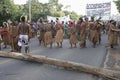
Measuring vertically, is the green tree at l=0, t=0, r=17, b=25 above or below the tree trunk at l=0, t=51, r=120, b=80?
above

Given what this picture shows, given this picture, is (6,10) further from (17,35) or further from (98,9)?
(17,35)

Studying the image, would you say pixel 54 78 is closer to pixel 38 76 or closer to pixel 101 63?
pixel 38 76

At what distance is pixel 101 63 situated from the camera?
13.5 metres

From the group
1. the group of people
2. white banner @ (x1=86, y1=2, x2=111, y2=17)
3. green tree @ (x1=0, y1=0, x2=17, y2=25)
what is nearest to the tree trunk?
the group of people

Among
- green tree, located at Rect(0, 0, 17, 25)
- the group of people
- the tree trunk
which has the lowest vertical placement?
the tree trunk

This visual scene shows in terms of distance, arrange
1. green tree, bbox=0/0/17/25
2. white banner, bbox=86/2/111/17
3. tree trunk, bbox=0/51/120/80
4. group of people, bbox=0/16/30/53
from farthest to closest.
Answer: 1. white banner, bbox=86/2/111/17
2. green tree, bbox=0/0/17/25
3. group of people, bbox=0/16/30/53
4. tree trunk, bbox=0/51/120/80

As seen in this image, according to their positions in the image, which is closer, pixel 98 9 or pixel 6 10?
pixel 6 10

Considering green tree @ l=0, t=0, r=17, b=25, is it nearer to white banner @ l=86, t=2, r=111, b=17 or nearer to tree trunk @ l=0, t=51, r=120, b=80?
white banner @ l=86, t=2, r=111, b=17

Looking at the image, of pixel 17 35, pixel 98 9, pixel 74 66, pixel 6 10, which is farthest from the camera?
pixel 98 9

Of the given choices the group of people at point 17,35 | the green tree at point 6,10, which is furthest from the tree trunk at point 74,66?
the green tree at point 6,10

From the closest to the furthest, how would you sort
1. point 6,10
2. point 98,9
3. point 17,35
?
1. point 17,35
2. point 6,10
3. point 98,9

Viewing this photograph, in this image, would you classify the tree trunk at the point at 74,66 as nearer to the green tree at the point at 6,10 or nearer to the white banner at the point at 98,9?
the green tree at the point at 6,10

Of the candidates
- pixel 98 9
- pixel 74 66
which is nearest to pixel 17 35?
pixel 74 66

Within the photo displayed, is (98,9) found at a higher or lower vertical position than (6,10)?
higher
